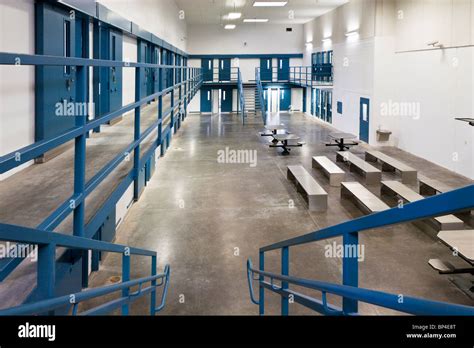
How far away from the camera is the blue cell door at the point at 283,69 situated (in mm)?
25828

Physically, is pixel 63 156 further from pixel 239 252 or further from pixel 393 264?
pixel 393 264

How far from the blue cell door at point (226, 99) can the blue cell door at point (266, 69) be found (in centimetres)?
210

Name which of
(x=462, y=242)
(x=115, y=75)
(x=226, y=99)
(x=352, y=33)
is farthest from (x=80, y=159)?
(x=226, y=99)

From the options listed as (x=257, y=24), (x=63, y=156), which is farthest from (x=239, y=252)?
(x=257, y=24)

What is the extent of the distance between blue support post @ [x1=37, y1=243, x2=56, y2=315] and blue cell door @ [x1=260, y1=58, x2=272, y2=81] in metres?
24.8

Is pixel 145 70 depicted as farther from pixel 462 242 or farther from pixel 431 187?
pixel 462 242

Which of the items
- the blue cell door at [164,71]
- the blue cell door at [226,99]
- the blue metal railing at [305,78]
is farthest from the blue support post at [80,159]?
the blue cell door at [226,99]

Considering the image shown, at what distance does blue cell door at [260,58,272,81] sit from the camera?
1013 inches

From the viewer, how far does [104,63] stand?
370cm

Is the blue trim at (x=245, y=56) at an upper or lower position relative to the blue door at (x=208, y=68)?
upper

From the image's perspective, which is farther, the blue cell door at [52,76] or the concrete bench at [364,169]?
the concrete bench at [364,169]

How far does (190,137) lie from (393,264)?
36.2 feet

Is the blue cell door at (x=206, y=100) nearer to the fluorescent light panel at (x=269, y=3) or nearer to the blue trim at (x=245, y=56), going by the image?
the blue trim at (x=245, y=56)

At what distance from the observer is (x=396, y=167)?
31.9 ft
